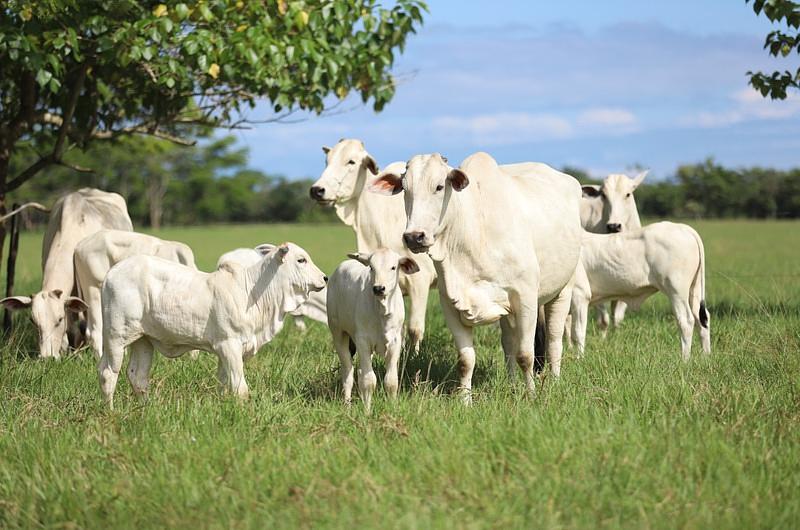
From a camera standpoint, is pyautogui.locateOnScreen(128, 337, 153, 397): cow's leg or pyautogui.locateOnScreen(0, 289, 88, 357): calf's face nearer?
pyautogui.locateOnScreen(128, 337, 153, 397): cow's leg

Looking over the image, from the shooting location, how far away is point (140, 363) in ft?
22.8

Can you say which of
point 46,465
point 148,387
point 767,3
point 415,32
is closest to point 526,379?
point 148,387

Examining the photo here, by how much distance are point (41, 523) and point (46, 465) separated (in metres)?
0.68

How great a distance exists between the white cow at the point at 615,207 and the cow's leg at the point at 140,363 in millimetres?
6018

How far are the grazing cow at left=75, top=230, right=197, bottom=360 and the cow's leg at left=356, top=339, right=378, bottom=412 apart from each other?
2808 millimetres

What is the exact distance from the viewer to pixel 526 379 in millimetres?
7062

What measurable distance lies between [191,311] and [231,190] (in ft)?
321

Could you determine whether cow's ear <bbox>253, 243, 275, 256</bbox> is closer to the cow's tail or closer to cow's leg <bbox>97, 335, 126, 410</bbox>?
cow's leg <bbox>97, 335, 126, 410</bbox>

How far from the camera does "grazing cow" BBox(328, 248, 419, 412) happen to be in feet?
21.8

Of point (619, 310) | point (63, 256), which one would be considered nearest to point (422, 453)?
point (63, 256)

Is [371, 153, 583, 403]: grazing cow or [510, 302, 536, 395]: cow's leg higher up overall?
[371, 153, 583, 403]: grazing cow

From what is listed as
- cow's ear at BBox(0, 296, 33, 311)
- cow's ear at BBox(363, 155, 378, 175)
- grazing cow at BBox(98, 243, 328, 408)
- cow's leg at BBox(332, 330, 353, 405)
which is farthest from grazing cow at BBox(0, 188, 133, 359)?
cow's ear at BBox(363, 155, 378, 175)

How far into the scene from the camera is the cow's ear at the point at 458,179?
643cm

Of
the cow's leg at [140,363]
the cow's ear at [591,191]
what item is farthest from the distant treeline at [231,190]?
the cow's leg at [140,363]
